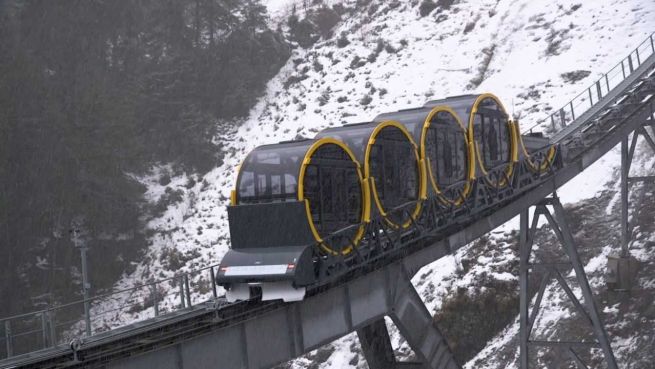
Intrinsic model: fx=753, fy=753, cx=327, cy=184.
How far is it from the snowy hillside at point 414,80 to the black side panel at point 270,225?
51.1 feet

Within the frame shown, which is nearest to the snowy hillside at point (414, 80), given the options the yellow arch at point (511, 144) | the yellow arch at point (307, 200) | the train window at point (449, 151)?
the yellow arch at point (511, 144)

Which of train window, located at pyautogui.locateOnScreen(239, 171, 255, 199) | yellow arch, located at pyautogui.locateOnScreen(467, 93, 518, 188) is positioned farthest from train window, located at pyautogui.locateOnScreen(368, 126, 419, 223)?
yellow arch, located at pyautogui.locateOnScreen(467, 93, 518, 188)

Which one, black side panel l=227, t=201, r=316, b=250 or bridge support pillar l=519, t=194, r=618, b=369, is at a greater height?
black side panel l=227, t=201, r=316, b=250

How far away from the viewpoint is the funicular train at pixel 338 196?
12.9 m

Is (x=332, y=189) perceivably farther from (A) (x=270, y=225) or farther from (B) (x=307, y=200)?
(A) (x=270, y=225)

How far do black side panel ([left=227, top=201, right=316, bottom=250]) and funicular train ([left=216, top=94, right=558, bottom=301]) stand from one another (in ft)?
0.06

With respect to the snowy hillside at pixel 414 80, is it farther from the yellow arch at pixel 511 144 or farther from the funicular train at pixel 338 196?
the funicular train at pixel 338 196

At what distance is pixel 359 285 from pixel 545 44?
98.7 ft

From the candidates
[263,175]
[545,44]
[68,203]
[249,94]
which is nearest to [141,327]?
[263,175]

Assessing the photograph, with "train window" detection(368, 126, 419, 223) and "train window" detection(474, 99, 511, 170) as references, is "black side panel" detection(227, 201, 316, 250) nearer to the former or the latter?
"train window" detection(368, 126, 419, 223)

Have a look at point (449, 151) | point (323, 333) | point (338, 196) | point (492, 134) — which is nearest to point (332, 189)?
point (338, 196)

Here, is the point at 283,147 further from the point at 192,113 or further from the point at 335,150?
the point at 192,113

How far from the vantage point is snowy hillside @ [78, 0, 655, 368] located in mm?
34188

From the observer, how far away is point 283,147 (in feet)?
46.7
